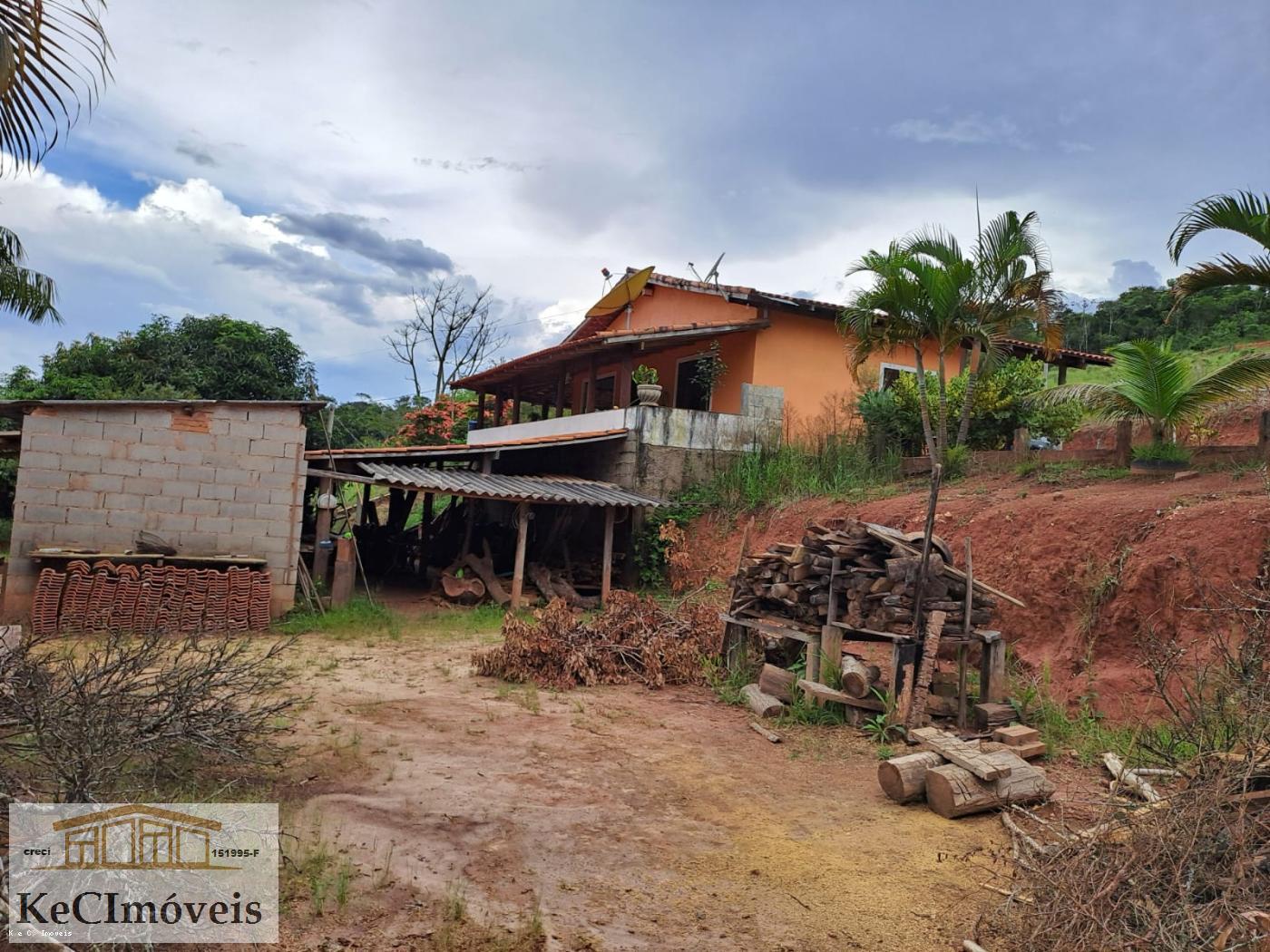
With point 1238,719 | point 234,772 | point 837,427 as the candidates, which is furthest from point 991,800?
point 837,427

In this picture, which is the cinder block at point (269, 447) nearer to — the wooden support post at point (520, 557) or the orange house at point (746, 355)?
the wooden support post at point (520, 557)

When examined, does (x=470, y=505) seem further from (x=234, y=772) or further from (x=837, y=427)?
(x=234, y=772)

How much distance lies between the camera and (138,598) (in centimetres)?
1129

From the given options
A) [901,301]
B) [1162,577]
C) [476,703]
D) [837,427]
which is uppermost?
[901,301]

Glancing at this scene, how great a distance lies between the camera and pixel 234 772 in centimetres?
527

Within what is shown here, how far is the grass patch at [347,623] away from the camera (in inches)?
465

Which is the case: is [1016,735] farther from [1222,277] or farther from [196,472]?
[196,472]

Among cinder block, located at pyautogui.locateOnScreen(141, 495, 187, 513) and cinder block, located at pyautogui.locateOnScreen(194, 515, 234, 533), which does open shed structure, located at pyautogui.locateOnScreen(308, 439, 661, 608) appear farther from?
cinder block, located at pyautogui.locateOnScreen(141, 495, 187, 513)

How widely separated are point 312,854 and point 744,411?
13784 millimetres

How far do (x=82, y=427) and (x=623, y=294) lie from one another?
11.8 metres

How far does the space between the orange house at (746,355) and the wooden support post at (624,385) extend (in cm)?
3

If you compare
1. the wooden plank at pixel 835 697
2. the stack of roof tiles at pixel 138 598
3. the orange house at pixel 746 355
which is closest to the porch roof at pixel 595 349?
the orange house at pixel 746 355

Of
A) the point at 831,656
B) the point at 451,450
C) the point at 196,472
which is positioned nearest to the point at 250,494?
the point at 196,472

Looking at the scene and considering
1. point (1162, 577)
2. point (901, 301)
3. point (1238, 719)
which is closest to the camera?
point (1238, 719)
